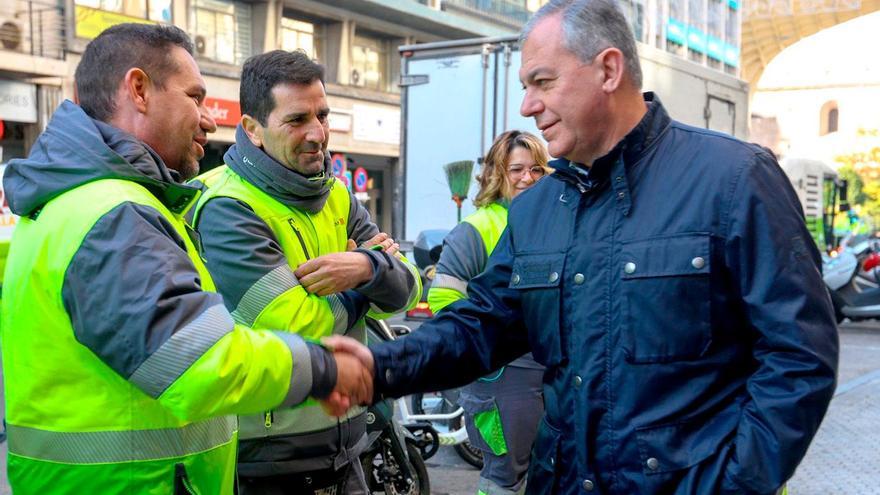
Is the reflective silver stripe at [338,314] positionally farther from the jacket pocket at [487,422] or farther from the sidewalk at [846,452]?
the sidewalk at [846,452]

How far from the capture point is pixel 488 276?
8.85 feet

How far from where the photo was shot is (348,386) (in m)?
2.45

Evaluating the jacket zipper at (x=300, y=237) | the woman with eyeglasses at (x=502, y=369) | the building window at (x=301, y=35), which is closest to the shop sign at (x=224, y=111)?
the building window at (x=301, y=35)

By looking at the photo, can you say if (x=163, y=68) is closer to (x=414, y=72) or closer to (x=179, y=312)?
(x=179, y=312)

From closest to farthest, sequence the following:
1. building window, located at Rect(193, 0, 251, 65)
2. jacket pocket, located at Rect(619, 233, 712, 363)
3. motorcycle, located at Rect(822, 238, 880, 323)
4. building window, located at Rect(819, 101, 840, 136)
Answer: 1. jacket pocket, located at Rect(619, 233, 712, 363)
2. motorcycle, located at Rect(822, 238, 880, 323)
3. building window, located at Rect(193, 0, 251, 65)
4. building window, located at Rect(819, 101, 840, 136)

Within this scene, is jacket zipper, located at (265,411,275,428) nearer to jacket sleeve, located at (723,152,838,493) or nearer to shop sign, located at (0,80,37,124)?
jacket sleeve, located at (723,152,838,493)

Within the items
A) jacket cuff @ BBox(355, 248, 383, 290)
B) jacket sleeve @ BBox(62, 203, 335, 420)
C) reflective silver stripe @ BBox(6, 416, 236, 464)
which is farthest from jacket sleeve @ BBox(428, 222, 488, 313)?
A: jacket sleeve @ BBox(62, 203, 335, 420)

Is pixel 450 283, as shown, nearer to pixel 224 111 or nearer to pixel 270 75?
pixel 270 75

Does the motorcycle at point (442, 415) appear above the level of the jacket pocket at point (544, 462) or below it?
below

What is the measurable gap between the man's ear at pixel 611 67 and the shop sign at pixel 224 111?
21.1 m

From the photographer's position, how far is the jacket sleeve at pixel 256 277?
300 centimetres

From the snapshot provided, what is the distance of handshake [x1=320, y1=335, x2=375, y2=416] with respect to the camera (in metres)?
2.42

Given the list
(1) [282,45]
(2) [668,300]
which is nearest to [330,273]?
(2) [668,300]

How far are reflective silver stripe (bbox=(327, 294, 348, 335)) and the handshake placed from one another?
55 centimetres
